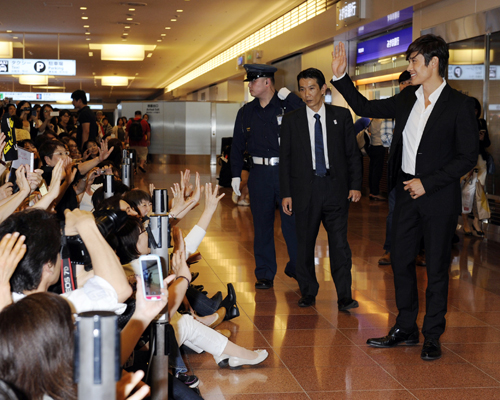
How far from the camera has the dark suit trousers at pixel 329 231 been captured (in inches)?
168

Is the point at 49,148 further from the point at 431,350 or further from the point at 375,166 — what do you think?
the point at 375,166

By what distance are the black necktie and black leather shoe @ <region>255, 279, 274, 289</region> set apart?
1.12 metres

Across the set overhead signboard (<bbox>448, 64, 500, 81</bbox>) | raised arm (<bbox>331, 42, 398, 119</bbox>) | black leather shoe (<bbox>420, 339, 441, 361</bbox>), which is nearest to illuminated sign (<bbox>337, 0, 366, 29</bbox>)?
overhead signboard (<bbox>448, 64, 500, 81</bbox>)

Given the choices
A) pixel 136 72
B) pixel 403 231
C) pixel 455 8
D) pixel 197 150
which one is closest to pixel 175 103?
pixel 197 150

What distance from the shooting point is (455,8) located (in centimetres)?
767

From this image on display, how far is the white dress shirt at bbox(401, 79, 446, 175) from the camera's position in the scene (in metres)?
3.37

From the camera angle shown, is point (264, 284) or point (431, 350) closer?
point (431, 350)

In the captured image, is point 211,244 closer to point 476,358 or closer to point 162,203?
point 476,358

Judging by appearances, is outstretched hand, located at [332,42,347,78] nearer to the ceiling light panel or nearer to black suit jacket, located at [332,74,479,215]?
black suit jacket, located at [332,74,479,215]

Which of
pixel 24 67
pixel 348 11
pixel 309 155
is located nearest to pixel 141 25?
pixel 24 67

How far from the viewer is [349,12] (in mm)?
10438

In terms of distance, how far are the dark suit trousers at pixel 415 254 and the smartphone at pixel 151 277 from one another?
2.08 metres

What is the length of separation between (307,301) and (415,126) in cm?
158

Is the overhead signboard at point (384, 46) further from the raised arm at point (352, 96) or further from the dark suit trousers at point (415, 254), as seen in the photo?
the dark suit trousers at point (415, 254)
